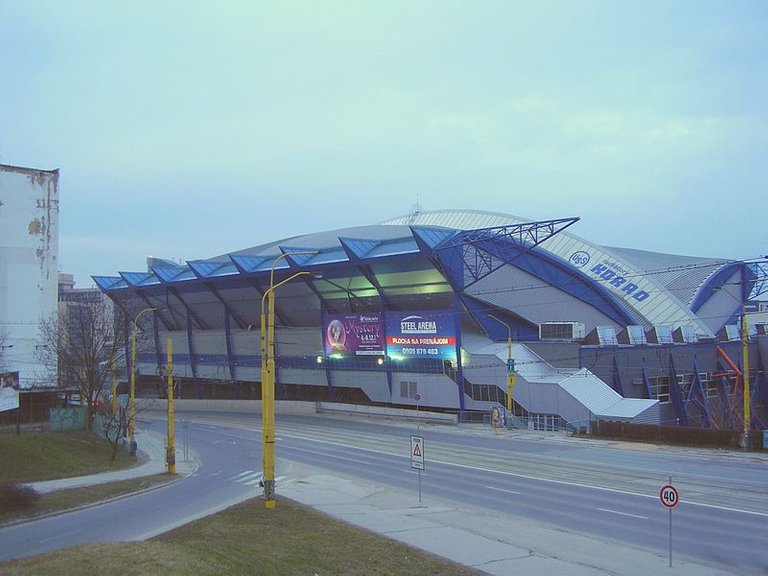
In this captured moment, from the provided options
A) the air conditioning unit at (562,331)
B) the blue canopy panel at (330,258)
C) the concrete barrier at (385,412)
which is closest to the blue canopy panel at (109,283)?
the blue canopy panel at (330,258)

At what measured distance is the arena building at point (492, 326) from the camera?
60.7 metres

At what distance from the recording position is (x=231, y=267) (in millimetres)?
80500

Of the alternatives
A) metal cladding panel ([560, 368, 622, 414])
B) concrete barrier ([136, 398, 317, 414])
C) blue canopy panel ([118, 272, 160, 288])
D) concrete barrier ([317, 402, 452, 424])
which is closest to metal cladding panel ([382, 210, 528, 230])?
→ metal cladding panel ([560, 368, 622, 414])

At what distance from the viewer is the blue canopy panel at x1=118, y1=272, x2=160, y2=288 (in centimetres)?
9238

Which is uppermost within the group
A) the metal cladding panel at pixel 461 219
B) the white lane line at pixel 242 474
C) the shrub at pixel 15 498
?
the metal cladding panel at pixel 461 219

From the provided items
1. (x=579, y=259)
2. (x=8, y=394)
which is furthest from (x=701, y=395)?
(x=8, y=394)

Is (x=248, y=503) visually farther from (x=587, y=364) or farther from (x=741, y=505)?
(x=587, y=364)

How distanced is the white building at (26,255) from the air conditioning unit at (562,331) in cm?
4229

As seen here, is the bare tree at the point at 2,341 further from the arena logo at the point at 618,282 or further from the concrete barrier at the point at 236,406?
the arena logo at the point at 618,282

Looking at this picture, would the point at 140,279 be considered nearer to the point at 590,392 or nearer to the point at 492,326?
the point at 492,326

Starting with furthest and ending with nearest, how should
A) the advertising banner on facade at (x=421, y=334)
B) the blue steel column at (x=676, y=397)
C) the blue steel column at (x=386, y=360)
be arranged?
the blue steel column at (x=386, y=360) < the blue steel column at (x=676, y=397) < the advertising banner on facade at (x=421, y=334)

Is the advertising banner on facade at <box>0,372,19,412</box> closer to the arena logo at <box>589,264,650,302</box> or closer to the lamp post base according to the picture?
the lamp post base

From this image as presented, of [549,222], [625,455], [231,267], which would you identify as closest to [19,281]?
[231,267]

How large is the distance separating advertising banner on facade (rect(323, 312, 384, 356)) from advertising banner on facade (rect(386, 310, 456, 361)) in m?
1.45
